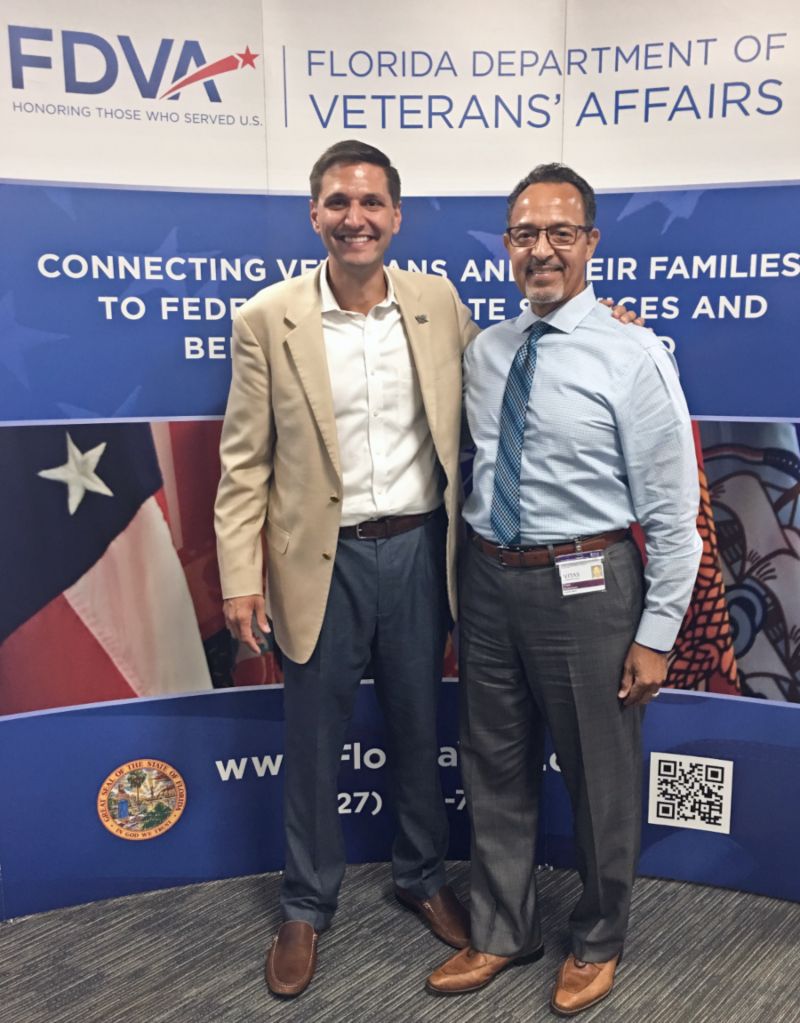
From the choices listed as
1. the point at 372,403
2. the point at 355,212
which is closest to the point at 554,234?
the point at 355,212

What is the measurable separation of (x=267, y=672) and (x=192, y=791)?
1.33 feet

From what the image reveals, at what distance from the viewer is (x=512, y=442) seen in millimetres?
2020

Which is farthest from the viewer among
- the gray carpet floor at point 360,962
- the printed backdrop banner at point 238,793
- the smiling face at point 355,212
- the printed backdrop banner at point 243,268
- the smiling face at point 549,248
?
the printed backdrop banner at point 238,793

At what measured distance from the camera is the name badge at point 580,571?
198 cm

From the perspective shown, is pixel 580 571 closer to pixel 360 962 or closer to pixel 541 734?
pixel 541 734

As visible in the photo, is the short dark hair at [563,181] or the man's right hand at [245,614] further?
the man's right hand at [245,614]

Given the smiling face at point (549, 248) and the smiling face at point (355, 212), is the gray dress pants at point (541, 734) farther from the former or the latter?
the smiling face at point (355, 212)

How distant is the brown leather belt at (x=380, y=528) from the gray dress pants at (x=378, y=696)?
0.02 m

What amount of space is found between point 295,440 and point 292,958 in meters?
1.28

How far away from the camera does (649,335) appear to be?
79.7 inches

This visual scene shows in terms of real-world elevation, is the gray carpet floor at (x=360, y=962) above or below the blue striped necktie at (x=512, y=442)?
below

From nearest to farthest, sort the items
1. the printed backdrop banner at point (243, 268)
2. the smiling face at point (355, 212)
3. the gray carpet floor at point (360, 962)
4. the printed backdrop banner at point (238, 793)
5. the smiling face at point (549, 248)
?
the smiling face at point (549, 248), the smiling face at point (355, 212), the gray carpet floor at point (360, 962), the printed backdrop banner at point (243, 268), the printed backdrop banner at point (238, 793)

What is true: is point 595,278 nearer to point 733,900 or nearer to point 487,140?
point 487,140

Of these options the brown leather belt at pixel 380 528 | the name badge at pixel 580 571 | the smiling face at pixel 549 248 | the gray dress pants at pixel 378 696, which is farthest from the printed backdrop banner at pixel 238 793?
the smiling face at pixel 549 248
